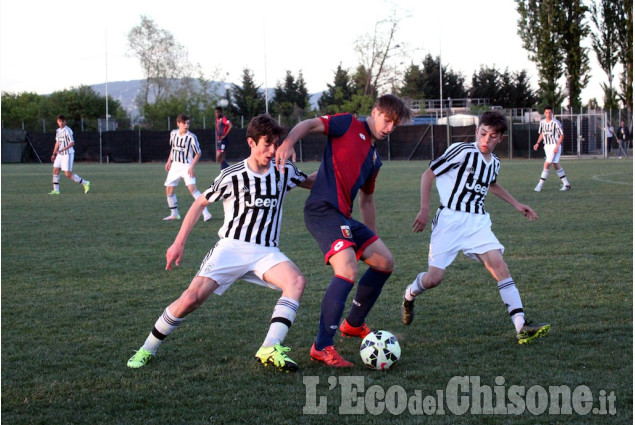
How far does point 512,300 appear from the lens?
4.68 metres

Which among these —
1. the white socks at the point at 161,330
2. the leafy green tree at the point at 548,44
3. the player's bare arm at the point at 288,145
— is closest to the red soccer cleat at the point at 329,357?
the white socks at the point at 161,330

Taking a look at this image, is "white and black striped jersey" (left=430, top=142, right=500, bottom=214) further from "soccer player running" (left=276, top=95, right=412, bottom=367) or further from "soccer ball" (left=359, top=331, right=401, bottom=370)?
"soccer ball" (left=359, top=331, right=401, bottom=370)

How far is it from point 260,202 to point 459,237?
1.45 meters

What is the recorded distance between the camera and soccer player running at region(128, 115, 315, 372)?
411 cm

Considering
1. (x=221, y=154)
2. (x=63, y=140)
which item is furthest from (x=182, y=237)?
(x=63, y=140)

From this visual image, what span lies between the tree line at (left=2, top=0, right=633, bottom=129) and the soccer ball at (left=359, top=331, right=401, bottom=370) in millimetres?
38124

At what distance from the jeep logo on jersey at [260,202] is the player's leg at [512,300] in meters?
1.53

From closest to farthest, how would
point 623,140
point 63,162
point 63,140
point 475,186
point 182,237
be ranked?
point 182,237 < point 475,186 < point 63,162 < point 63,140 < point 623,140

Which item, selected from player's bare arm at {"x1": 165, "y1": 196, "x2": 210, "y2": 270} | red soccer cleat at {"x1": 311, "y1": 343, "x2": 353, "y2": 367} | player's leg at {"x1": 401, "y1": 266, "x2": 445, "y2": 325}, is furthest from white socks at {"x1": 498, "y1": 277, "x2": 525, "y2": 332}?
player's bare arm at {"x1": 165, "y1": 196, "x2": 210, "y2": 270}

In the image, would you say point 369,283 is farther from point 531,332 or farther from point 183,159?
point 183,159

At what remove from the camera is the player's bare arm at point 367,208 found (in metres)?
4.70

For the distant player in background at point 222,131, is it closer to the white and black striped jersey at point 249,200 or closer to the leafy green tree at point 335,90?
the white and black striped jersey at point 249,200

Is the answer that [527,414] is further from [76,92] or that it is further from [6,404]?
[76,92]

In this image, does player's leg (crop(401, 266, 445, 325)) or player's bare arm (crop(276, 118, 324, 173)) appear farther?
player's leg (crop(401, 266, 445, 325))
